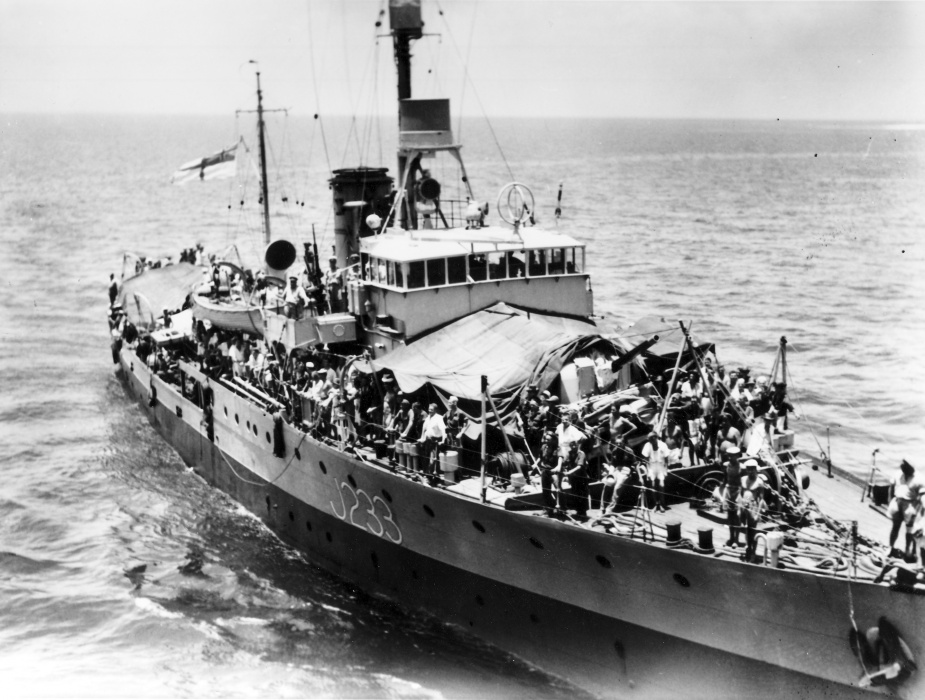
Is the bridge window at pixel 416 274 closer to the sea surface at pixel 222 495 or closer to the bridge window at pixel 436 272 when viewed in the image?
the bridge window at pixel 436 272

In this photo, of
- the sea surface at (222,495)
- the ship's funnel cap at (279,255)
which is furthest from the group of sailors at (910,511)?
the ship's funnel cap at (279,255)

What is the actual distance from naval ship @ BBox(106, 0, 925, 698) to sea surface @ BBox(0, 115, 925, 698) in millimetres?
1023

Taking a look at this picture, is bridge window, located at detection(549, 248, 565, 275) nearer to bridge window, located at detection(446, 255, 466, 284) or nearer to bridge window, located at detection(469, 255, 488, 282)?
bridge window, located at detection(469, 255, 488, 282)

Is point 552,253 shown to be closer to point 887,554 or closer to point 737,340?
point 887,554

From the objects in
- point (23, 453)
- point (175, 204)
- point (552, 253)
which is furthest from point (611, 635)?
point (175, 204)

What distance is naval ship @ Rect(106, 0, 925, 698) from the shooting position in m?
12.1

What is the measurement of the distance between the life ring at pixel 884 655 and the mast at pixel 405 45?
12.5m

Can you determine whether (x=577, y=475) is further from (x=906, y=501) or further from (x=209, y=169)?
(x=209, y=169)

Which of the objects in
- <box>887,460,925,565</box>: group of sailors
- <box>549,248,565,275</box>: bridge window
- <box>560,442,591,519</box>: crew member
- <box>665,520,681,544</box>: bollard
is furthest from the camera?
<box>549,248,565,275</box>: bridge window

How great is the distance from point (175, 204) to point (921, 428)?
68329 millimetres

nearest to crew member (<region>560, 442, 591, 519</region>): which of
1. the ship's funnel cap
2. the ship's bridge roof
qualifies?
the ship's bridge roof

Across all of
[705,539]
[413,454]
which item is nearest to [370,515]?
[413,454]

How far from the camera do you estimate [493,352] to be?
17031 mm

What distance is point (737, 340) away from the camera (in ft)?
110
